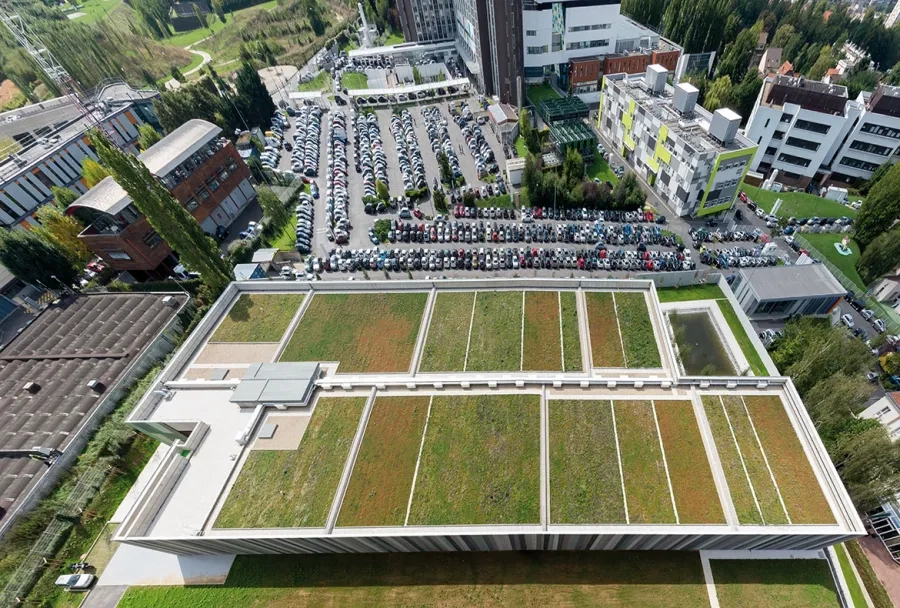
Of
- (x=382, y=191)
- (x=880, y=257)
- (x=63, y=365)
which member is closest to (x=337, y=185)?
(x=382, y=191)

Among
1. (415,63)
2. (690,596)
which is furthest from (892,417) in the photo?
(415,63)

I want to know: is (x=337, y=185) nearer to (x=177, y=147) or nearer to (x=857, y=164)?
(x=177, y=147)

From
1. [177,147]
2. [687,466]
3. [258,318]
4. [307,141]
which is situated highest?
[177,147]

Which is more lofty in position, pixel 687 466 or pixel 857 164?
pixel 687 466

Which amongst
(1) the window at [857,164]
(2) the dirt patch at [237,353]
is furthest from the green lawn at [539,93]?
(2) the dirt patch at [237,353]

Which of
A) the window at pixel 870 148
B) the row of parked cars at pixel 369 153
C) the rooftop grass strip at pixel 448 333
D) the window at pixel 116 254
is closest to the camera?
the rooftop grass strip at pixel 448 333

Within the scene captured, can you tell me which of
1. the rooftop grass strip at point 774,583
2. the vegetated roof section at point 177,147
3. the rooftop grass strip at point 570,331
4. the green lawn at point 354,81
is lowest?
the rooftop grass strip at point 774,583

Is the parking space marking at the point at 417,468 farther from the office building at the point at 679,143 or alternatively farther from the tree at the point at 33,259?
the tree at the point at 33,259
